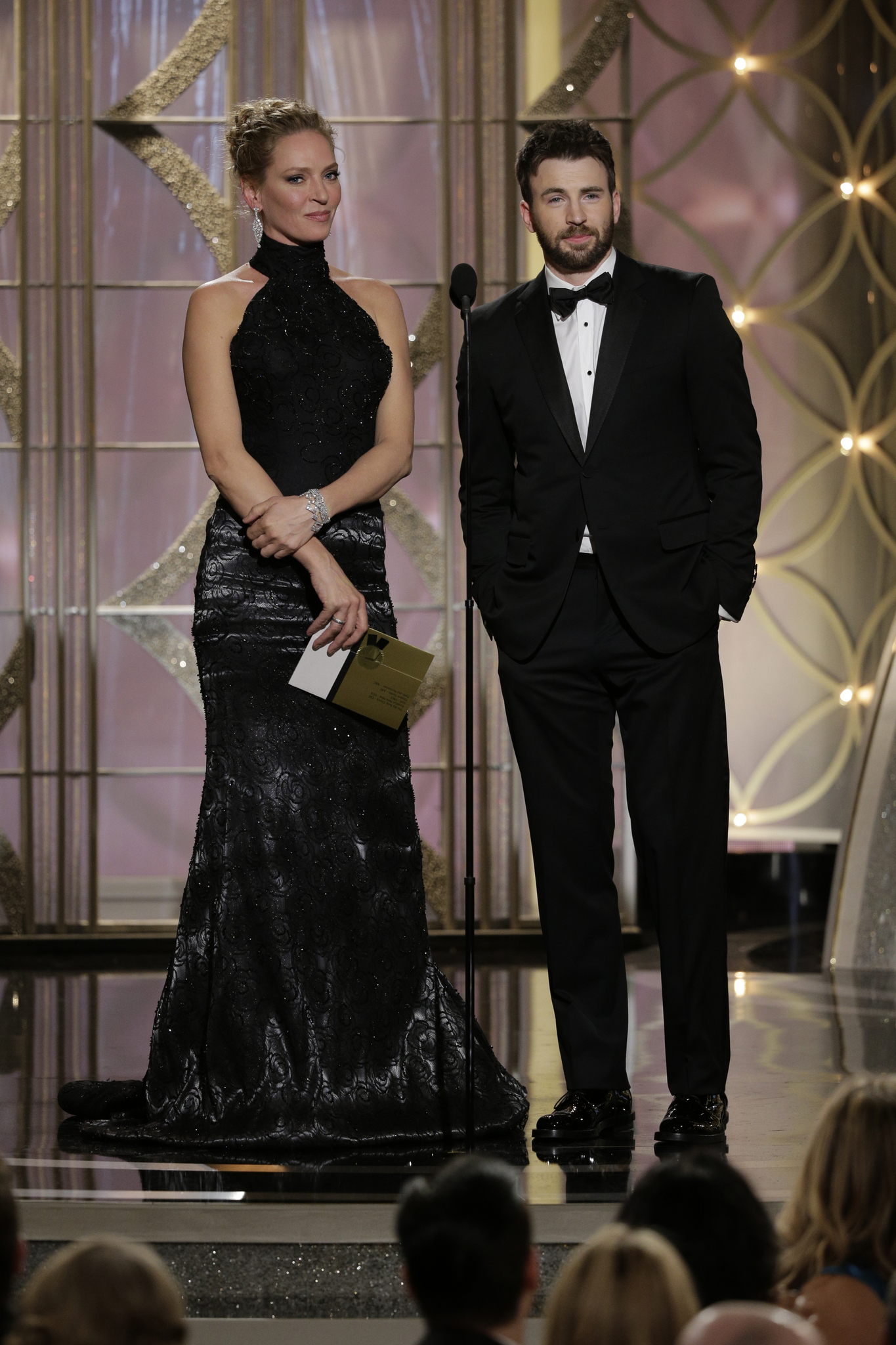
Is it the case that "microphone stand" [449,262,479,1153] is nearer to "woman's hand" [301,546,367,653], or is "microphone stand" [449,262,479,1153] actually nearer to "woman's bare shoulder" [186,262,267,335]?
"woman's hand" [301,546,367,653]

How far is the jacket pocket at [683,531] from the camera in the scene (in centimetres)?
255

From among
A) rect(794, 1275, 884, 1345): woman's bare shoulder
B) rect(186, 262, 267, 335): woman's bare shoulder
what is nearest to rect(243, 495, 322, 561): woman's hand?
rect(186, 262, 267, 335): woman's bare shoulder

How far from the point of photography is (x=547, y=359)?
259 centimetres

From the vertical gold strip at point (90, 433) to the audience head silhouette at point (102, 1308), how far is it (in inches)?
157

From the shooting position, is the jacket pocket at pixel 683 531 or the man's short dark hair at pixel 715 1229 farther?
the jacket pocket at pixel 683 531

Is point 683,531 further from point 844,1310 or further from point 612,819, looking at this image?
point 844,1310

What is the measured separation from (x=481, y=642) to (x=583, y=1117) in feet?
8.65

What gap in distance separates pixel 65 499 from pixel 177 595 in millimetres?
442

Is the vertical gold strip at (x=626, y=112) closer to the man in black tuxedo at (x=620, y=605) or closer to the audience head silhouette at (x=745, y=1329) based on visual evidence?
the man in black tuxedo at (x=620, y=605)

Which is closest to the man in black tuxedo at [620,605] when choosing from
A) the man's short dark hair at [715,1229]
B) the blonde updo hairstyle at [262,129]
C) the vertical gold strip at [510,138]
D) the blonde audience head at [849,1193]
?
the blonde updo hairstyle at [262,129]

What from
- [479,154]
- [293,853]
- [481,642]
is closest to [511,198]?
[479,154]

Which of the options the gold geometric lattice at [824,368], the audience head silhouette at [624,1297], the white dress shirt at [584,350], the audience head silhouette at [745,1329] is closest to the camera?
the audience head silhouette at [745,1329]

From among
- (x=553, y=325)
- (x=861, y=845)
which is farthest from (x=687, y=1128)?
(x=861, y=845)

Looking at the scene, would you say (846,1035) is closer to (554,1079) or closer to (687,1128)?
(554,1079)
